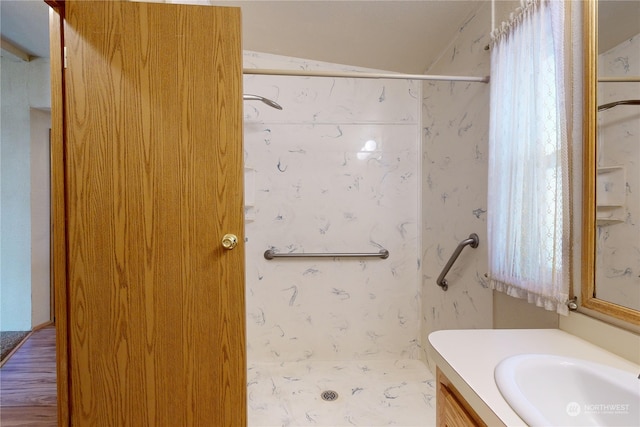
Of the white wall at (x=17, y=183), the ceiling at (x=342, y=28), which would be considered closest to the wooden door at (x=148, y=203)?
the ceiling at (x=342, y=28)

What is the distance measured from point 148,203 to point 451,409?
1.19 metres

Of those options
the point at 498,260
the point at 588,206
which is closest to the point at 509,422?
the point at 588,206

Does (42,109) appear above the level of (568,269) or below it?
above

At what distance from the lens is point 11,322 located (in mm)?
2344

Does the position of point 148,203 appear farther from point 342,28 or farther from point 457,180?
point 457,180

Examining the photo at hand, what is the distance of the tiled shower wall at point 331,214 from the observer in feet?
6.65

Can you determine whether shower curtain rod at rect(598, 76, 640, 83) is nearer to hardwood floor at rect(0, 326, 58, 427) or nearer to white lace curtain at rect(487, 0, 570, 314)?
white lace curtain at rect(487, 0, 570, 314)

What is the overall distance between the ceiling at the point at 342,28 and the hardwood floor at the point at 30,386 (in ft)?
7.46

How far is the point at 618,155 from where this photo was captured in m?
0.74

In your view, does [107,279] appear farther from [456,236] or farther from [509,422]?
[456,236]

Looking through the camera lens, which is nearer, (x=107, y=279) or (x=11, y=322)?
(x=107, y=279)

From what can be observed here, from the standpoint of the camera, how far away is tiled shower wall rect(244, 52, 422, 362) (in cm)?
203

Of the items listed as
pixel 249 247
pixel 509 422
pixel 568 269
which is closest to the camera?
pixel 509 422

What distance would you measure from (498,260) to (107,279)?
155cm
